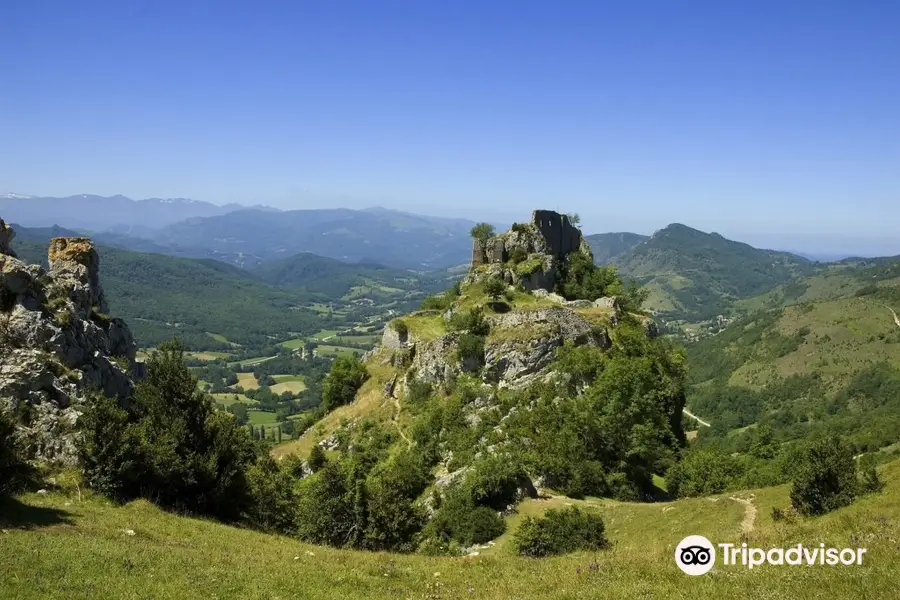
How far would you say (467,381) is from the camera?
173 ft

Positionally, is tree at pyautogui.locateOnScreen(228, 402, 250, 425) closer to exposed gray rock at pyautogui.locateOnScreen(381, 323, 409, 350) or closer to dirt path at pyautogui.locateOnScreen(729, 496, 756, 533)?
exposed gray rock at pyautogui.locateOnScreen(381, 323, 409, 350)

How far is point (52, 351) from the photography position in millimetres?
29547

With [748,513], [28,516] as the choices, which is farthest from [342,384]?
[28,516]

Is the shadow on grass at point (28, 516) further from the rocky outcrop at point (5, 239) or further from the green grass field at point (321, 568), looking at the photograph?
the rocky outcrop at point (5, 239)

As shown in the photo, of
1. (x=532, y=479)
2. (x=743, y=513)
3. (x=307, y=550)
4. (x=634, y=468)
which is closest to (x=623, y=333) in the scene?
(x=634, y=468)

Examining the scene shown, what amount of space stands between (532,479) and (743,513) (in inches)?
564

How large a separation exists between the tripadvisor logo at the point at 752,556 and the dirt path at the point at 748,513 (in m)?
11.4

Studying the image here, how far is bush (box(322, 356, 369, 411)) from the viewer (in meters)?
64.9

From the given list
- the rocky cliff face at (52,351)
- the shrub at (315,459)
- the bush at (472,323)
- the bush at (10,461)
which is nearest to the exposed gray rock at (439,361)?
A: the bush at (472,323)

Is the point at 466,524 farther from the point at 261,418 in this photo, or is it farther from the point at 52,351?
the point at 261,418

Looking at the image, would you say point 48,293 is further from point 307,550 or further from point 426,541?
point 426,541

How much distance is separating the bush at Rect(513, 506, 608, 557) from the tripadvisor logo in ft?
36.8

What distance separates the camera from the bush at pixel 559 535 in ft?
89.0

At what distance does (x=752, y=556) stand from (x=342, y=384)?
53.9 m
